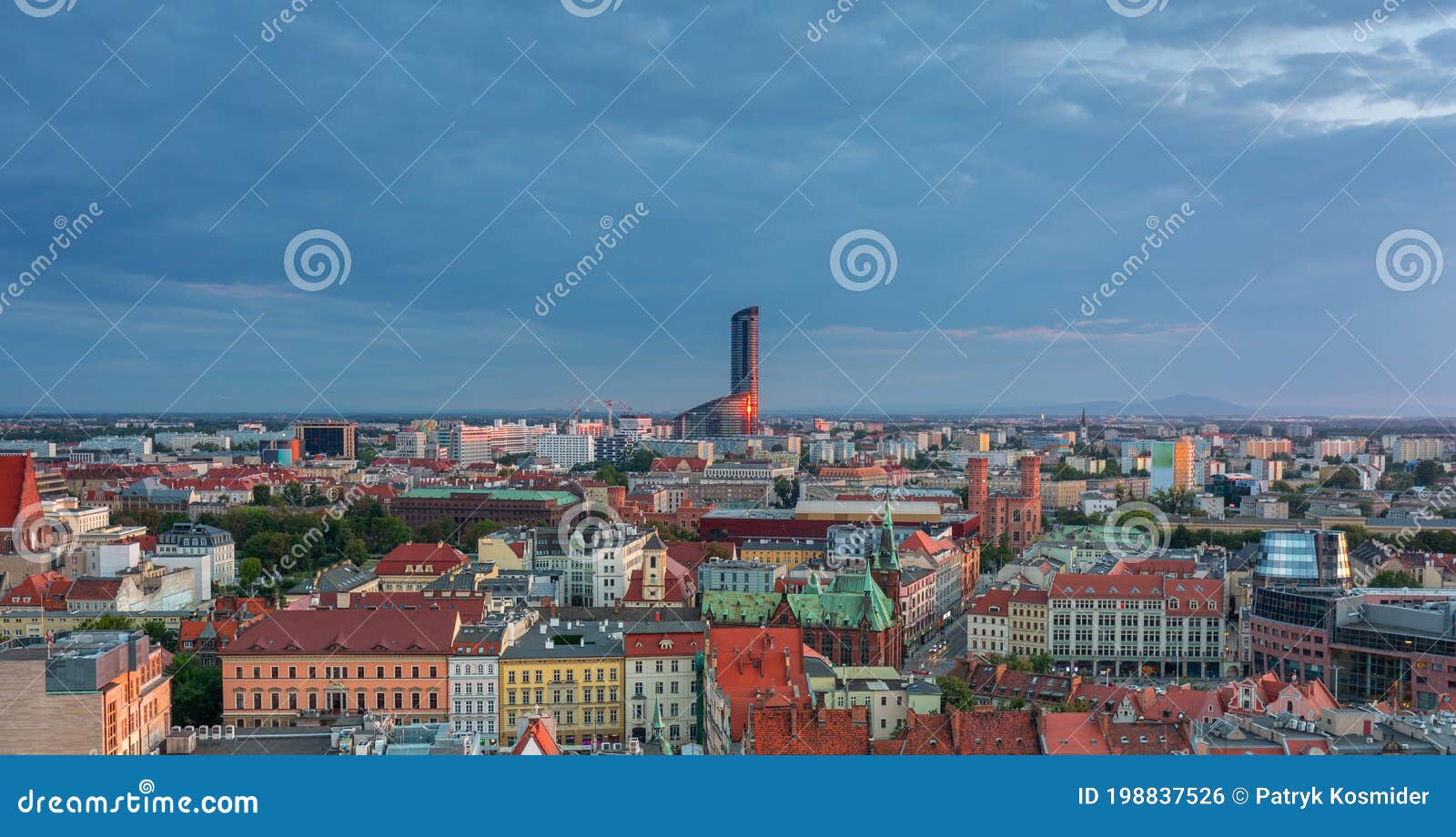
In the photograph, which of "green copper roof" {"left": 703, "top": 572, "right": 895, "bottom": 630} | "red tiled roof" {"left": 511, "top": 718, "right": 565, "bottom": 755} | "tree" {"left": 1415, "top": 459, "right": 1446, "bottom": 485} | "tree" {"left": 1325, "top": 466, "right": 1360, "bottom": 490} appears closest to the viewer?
"red tiled roof" {"left": 511, "top": 718, "right": 565, "bottom": 755}

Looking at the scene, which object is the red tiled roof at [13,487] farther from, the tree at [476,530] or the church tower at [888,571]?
the church tower at [888,571]

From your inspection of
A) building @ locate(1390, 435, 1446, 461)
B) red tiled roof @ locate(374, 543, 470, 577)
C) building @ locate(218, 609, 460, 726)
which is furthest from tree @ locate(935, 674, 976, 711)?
building @ locate(1390, 435, 1446, 461)

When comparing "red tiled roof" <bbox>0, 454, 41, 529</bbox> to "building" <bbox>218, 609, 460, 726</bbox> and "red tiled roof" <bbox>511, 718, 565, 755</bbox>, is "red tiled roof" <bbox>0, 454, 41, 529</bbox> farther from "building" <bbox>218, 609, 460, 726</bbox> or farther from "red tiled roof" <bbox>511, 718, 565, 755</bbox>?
"red tiled roof" <bbox>511, 718, 565, 755</bbox>

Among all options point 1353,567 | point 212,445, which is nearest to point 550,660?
point 1353,567

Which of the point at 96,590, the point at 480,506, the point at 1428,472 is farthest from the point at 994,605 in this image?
the point at 1428,472

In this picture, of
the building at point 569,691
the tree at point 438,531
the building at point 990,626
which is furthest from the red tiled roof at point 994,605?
the tree at point 438,531

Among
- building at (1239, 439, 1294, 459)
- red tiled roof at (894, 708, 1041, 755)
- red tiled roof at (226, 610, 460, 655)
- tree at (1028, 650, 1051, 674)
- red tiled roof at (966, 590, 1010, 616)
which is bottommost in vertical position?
tree at (1028, 650, 1051, 674)

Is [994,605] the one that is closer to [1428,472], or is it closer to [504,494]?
[504,494]
